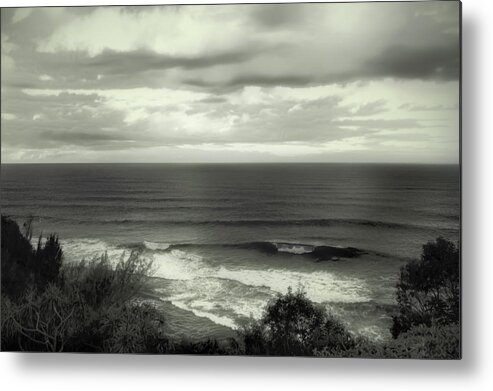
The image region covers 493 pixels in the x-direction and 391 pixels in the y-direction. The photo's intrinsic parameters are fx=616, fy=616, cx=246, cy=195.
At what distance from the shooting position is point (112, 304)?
3.32 meters

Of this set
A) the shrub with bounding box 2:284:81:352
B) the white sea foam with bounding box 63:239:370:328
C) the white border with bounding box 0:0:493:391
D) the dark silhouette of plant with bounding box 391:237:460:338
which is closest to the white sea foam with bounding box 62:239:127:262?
the white sea foam with bounding box 63:239:370:328

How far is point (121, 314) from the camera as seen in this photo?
3.32 m

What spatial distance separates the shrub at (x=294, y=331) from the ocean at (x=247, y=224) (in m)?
0.05

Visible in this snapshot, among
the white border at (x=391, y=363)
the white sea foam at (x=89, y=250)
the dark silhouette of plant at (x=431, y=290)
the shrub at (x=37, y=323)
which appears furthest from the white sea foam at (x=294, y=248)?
the shrub at (x=37, y=323)

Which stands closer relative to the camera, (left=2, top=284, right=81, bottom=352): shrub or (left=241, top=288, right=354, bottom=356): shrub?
(left=241, top=288, right=354, bottom=356): shrub

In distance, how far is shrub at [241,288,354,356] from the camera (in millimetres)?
3225

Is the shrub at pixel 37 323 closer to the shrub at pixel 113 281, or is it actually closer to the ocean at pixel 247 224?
the shrub at pixel 113 281

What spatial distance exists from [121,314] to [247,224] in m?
0.83

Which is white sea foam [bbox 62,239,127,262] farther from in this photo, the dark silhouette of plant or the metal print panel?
the dark silhouette of plant

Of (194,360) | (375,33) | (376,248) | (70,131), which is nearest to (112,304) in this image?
(194,360)

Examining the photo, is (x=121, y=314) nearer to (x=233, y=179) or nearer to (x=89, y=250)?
(x=89, y=250)

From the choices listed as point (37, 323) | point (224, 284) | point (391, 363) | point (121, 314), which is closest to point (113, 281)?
point (121, 314)

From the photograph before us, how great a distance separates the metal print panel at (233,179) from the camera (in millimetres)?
3193

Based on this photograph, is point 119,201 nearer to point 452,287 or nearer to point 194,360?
point 194,360
